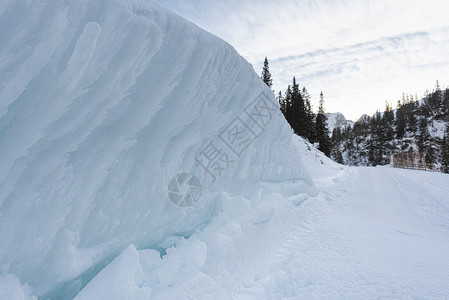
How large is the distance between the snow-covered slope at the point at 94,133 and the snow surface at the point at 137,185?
0.01m

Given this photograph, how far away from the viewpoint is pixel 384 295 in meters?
2.17

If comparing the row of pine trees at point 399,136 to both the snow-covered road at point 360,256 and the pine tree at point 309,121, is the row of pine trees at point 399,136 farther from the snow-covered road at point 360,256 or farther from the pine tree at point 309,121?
the snow-covered road at point 360,256

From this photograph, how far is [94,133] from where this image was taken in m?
1.97

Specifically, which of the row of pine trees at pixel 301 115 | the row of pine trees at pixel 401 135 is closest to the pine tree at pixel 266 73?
the row of pine trees at pixel 301 115

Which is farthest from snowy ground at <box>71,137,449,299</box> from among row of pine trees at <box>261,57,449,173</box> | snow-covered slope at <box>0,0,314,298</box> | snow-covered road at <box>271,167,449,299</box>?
row of pine trees at <box>261,57,449,173</box>

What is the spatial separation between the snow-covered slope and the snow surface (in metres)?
0.01

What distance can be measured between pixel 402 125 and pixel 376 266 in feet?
324

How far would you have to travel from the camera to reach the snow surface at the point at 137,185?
5.06ft

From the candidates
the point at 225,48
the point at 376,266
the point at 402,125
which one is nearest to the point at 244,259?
the point at 376,266

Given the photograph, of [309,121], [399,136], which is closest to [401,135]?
[399,136]

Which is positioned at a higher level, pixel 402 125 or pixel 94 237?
pixel 402 125

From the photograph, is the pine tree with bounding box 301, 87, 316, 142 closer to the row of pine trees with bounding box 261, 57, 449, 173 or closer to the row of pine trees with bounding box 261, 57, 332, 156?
the row of pine trees with bounding box 261, 57, 332, 156

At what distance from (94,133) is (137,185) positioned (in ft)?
2.15

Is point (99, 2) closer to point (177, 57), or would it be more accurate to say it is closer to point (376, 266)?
point (177, 57)
